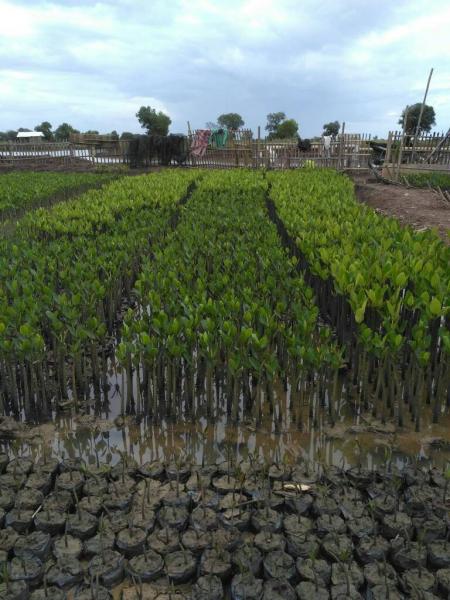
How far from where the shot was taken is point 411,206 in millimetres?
12492

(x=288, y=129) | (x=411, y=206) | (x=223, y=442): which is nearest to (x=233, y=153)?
(x=411, y=206)

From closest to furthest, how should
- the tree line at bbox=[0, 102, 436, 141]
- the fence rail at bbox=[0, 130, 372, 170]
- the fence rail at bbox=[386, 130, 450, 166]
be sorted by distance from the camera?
the fence rail at bbox=[386, 130, 450, 166] → the fence rail at bbox=[0, 130, 372, 170] → the tree line at bbox=[0, 102, 436, 141]

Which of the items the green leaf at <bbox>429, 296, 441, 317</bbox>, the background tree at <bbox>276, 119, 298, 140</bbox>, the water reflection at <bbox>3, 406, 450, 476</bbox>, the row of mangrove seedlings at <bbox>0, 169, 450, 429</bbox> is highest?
the background tree at <bbox>276, 119, 298, 140</bbox>

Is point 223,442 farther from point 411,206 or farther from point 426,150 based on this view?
point 426,150

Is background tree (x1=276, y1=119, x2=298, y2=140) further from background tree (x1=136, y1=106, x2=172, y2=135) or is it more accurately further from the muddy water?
the muddy water

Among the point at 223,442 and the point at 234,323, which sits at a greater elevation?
the point at 234,323

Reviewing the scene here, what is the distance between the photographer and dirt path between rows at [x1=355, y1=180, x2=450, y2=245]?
1027cm

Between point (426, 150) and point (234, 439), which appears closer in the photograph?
point (234, 439)

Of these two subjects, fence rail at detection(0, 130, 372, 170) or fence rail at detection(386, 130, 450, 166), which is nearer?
fence rail at detection(386, 130, 450, 166)

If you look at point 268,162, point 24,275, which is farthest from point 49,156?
point 24,275

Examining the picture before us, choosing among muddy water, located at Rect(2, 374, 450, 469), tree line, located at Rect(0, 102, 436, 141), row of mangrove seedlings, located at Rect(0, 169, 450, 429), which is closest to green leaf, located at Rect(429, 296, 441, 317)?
row of mangrove seedlings, located at Rect(0, 169, 450, 429)

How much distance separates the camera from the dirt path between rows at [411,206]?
10266mm

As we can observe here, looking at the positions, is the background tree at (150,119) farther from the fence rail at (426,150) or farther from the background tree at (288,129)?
the fence rail at (426,150)

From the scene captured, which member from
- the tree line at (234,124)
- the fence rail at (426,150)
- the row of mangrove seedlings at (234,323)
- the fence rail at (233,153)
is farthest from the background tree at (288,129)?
the row of mangrove seedlings at (234,323)
